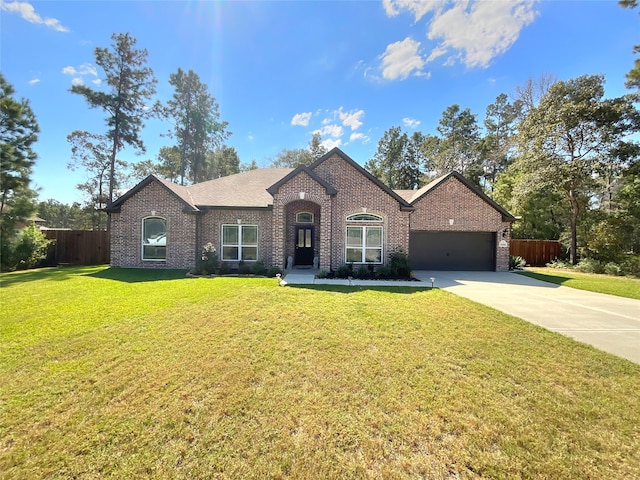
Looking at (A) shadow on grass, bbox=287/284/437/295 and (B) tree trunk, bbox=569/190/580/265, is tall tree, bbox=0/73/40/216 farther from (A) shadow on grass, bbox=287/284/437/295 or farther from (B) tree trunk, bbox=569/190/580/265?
(B) tree trunk, bbox=569/190/580/265

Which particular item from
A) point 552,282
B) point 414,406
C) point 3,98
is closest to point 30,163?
point 3,98

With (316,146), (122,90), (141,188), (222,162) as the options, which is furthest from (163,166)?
(141,188)

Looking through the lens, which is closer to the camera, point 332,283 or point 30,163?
point 332,283

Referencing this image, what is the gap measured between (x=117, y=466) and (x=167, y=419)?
1.86 feet

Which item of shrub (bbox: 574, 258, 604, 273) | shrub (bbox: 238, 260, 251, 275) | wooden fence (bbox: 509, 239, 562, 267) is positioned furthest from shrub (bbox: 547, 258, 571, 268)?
shrub (bbox: 238, 260, 251, 275)

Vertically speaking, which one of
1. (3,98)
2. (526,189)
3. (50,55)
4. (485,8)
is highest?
(485,8)

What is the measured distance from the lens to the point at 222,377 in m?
3.61

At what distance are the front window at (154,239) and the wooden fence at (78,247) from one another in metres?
4.97

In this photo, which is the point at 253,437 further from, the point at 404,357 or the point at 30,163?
the point at 30,163

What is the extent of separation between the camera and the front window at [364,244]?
12758 mm

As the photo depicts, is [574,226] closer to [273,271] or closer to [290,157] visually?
[273,271]

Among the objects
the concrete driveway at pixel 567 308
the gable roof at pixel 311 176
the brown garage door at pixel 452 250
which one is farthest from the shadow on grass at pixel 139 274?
the brown garage door at pixel 452 250

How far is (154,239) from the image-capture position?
517 inches

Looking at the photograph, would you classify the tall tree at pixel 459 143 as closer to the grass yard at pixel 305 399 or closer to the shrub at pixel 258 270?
the shrub at pixel 258 270
